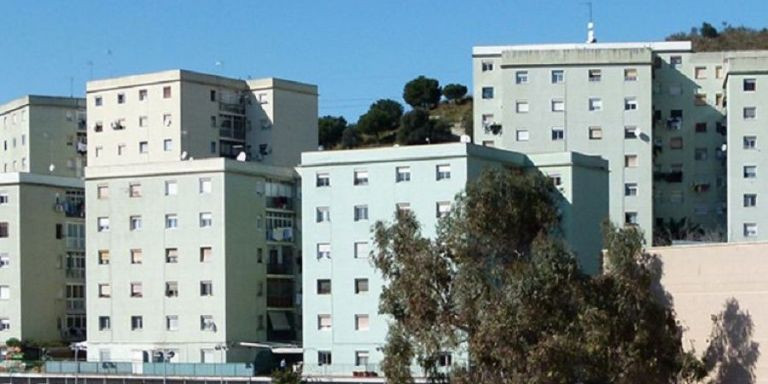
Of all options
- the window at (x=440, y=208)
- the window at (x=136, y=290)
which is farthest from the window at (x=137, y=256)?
the window at (x=440, y=208)

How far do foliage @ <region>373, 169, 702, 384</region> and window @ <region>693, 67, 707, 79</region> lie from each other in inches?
1551

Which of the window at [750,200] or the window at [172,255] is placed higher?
the window at [750,200]

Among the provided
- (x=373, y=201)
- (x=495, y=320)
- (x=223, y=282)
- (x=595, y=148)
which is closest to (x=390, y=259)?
(x=495, y=320)

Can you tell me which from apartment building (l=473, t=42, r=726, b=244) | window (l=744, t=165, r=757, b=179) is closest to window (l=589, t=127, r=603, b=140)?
apartment building (l=473, t=42, r=726, b=244)

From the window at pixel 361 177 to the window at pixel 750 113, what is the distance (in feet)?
81.0

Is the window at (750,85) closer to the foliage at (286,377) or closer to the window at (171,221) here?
the window at (171,221)

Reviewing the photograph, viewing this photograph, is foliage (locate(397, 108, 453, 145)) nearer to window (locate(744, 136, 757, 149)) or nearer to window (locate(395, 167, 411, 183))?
window (locate(744, 136, 757, 149))

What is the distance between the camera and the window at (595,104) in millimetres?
78562

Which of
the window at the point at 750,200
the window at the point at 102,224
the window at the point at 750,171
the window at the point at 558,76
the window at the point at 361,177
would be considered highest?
the window at the point at 558,76

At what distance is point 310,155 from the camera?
6375 cm

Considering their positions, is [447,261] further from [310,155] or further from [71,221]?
[71,221]

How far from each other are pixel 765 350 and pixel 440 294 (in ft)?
31.9

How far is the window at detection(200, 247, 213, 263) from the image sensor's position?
6694 cm

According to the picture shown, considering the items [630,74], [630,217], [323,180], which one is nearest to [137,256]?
[323,180]
